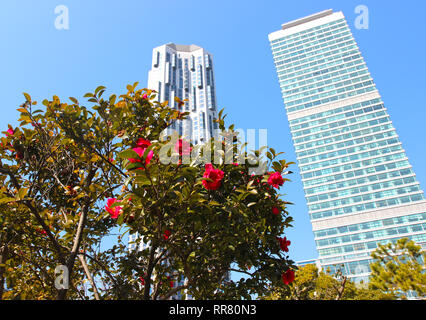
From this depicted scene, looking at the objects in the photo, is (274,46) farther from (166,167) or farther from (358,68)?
(166,167)

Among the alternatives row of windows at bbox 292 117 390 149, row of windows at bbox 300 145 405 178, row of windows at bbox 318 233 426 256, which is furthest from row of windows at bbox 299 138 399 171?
row of windows at bbox 318 233 426 256

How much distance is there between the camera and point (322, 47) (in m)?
91.2

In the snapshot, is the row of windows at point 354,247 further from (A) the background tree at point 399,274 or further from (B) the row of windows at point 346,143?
(A) the background tree at point 399,274

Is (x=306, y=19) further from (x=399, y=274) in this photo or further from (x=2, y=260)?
(x=2, y=260)

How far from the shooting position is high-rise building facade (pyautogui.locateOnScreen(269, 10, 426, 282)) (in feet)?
206

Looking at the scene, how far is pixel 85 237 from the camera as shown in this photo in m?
3.84

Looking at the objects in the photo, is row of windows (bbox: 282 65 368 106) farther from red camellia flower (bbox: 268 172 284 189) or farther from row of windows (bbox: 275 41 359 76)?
red camellia flower (bbox: 268 172 284 189)

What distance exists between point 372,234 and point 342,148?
1033 inches

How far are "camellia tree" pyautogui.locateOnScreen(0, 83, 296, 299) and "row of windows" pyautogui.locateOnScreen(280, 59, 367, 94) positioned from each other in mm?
94888

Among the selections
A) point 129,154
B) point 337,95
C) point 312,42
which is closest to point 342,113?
point 337,95

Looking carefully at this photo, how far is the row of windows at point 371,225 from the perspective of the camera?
60.8 metres

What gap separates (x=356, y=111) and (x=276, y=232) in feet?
295
